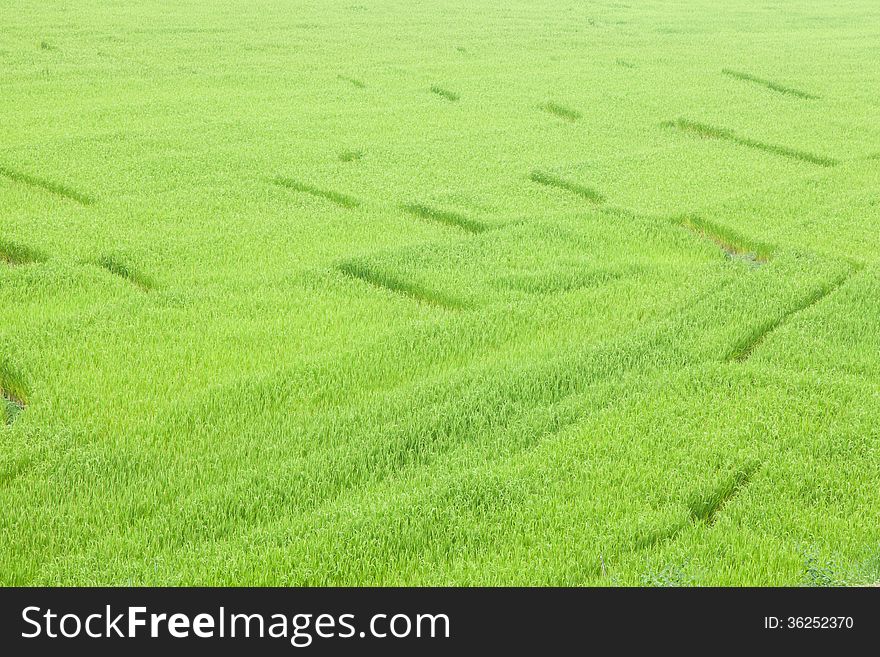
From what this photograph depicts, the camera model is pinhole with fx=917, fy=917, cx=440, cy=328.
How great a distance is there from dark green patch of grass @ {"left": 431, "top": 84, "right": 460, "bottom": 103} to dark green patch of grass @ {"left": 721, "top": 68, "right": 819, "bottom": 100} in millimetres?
5774

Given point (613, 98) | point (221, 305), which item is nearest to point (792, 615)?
point (221, 305)

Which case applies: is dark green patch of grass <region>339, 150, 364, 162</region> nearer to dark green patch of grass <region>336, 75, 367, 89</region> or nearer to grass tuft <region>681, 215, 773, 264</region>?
grass tuft <region>681, 215, 773, 264</region>

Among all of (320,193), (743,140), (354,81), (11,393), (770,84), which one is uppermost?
(770,84)

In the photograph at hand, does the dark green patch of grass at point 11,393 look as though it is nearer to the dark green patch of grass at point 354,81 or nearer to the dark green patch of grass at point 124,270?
the dark green patch of grass at point 124,270

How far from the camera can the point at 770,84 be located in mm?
15750

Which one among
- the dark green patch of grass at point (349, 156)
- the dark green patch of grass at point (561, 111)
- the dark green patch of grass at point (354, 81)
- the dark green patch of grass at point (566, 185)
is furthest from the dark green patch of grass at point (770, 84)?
the dark green patch of grass at point (349, 156)

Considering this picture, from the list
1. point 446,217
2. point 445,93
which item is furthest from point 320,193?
point 445,93

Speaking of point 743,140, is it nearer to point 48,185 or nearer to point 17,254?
point 48,185

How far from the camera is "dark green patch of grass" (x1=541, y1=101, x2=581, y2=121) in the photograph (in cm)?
1262

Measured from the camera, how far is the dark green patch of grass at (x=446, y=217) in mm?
7727

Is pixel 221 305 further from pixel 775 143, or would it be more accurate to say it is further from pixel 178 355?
pixel 775 143

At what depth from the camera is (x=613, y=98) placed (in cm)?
1376

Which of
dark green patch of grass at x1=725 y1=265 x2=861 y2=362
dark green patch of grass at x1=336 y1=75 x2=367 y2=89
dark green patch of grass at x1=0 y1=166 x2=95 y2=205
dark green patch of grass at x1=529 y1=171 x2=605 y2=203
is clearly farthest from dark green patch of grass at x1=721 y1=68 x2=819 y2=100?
dark green patch of grass at x1=0 y1=166 x2=95 y2=205

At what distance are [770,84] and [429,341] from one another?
12672 millimetres
